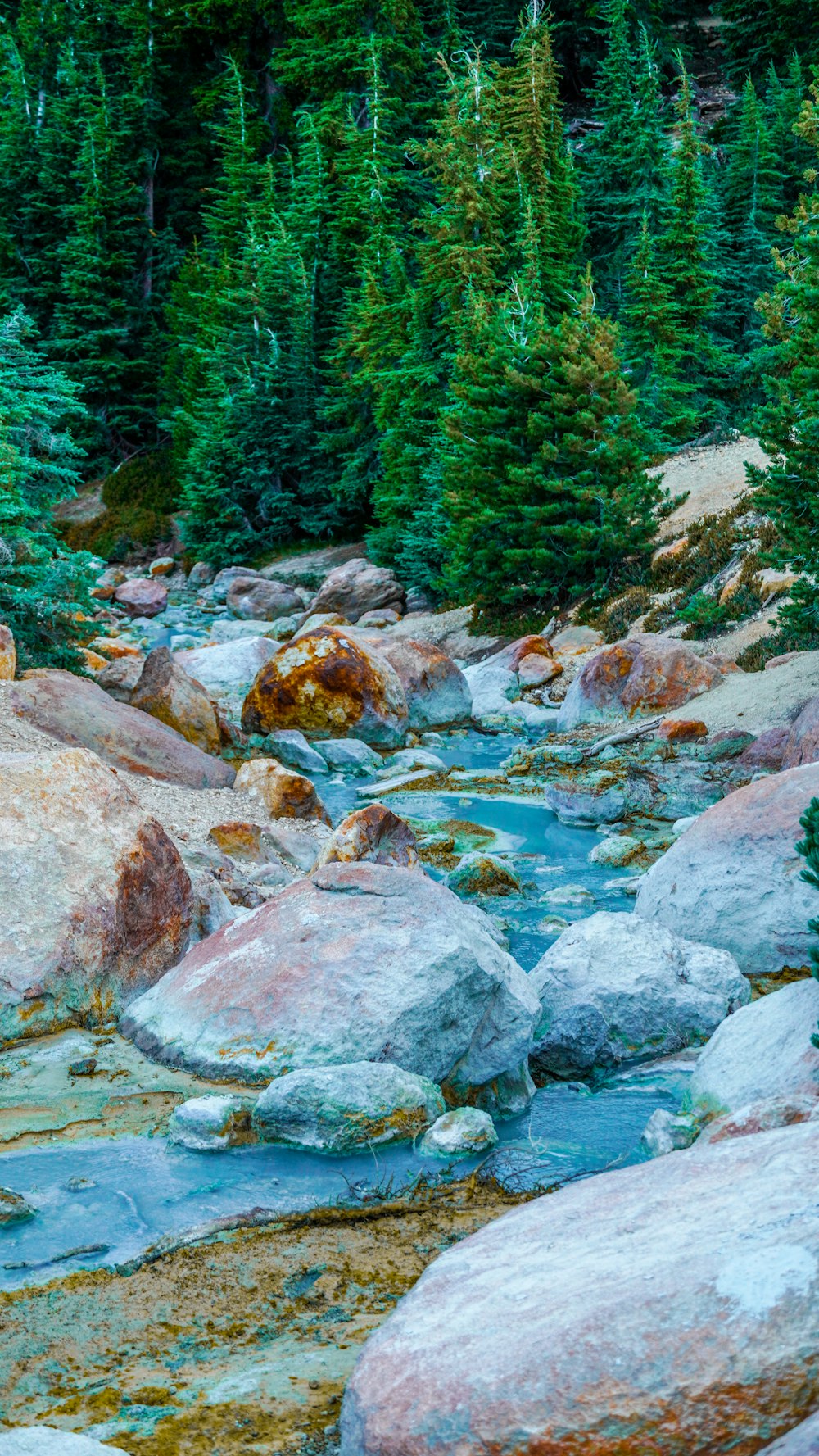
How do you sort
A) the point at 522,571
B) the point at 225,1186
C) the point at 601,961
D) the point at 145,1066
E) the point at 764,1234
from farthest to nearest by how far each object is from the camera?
the point at 522,571 → the point at 601,961 → the point at 145,1066 → the point at 225,1186 → the point at 764,1234

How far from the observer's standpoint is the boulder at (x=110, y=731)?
10773 mm

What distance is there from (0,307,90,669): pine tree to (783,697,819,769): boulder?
27.4ft

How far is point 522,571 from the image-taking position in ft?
76.2

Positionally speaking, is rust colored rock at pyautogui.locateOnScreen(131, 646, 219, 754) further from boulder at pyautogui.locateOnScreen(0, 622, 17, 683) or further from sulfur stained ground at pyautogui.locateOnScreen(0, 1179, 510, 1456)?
sulfur stained ground at pyautogui.locateOnScreen(0, 1179, 510, 1456)

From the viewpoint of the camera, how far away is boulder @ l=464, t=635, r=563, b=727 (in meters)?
17.8

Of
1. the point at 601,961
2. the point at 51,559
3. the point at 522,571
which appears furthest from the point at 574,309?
the point at 601,961

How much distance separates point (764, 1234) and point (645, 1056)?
3135mm

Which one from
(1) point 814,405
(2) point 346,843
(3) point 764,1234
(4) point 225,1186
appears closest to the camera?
(3) point 764,1234

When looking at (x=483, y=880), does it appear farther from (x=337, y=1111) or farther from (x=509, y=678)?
(x=509, y=678)

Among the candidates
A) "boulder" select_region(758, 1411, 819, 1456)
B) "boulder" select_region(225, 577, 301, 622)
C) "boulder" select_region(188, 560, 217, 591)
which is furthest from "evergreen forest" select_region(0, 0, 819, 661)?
"boulder" select_region(758, 1411, 819, 1456)

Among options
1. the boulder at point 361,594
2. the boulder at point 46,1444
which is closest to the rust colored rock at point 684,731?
the boulder at point 46,1444

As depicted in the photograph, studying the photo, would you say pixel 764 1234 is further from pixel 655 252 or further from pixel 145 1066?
pixel 655 252

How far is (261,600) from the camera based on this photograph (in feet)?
98.8

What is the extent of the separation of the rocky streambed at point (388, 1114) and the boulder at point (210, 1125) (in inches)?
0.5
